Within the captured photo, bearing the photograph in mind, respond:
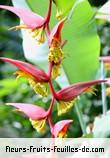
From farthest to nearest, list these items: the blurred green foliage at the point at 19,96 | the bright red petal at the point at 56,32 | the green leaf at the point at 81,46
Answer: the blurred green foliage at the point at 19,96
the green leaf at the point at 81,46
the bright red petal at the point at 56,32

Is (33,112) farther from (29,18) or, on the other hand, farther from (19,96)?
(19,96)

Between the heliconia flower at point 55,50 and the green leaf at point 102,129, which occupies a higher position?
the heliconia flower at point 55,50

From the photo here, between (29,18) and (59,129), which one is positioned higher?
(29,18)

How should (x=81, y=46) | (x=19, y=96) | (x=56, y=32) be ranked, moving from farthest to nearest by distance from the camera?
(x=19, y=96), (x=81, y=46), (x=56, y=32)

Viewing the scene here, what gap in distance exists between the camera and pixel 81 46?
64 cm

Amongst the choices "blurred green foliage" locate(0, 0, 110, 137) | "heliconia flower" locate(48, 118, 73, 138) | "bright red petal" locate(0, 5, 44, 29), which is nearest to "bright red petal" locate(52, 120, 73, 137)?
"heliconia flower" locate(48, 118, 73, 138)

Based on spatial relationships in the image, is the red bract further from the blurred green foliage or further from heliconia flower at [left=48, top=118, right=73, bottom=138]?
the blurred green foliage

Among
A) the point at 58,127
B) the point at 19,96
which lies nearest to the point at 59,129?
the point at 58,127

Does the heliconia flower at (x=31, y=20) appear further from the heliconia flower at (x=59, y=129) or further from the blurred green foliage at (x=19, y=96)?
the blurred green foliage at (x=19, y=96)

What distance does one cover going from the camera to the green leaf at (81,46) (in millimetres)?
599

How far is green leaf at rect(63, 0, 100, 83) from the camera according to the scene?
1.96 ft

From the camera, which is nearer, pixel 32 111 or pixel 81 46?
pixel 32 111

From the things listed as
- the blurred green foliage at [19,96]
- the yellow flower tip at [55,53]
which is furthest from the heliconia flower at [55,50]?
the blurred green foliage at [19,96]

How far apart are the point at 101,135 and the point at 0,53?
3.79 ft
